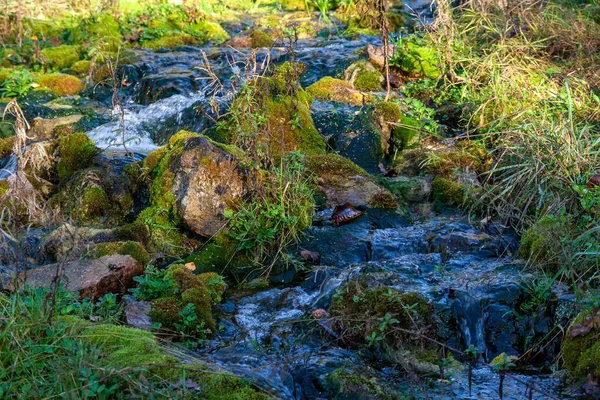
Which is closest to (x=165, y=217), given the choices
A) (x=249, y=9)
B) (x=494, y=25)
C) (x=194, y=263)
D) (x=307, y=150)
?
(x=194, y=263)

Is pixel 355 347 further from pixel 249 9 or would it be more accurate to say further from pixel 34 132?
pixel 249 9

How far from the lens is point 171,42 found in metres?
12.8

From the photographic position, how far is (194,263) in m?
5.87

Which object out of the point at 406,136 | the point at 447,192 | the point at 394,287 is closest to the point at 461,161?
the point at 447,192

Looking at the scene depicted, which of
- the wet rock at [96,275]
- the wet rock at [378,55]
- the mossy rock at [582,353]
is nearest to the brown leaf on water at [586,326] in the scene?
the mossy rock at [582,353]

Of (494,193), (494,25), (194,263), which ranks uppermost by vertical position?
(494,25)

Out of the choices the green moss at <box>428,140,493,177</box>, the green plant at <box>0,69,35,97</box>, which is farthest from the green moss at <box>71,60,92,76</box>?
the green moss at <box>428,140,493,177</box>

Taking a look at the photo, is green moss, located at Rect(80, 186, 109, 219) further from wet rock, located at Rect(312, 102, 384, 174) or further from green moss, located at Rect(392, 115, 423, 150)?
green moss, located at Rect(392, 115, 423, 150)

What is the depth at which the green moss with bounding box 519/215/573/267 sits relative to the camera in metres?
4.82

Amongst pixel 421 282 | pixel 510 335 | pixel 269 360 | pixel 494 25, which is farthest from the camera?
pixel 494 25

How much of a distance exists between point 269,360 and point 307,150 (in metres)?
3.59

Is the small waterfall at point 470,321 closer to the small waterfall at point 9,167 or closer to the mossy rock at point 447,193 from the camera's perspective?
the mossy rock at point 447,193

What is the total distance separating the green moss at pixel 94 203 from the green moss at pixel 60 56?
5.44 meters

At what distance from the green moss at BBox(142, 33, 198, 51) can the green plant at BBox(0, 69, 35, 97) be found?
2809 mm
